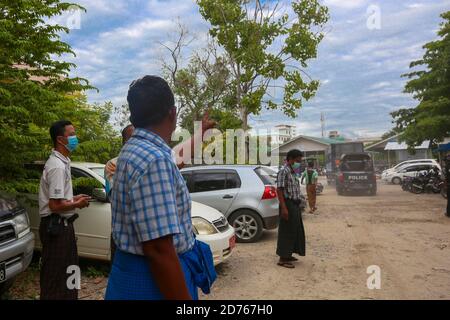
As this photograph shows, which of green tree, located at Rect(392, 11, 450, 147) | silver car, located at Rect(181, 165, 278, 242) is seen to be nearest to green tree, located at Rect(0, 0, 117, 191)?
silver car, located at Rect(181, 165, 278, 242)

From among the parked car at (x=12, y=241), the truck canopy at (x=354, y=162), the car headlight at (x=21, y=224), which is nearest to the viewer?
the parked car at (x=12, y=241)

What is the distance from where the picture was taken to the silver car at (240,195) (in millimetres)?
7941

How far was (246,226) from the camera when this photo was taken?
805 cm

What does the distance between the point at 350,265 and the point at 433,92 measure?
1433cm

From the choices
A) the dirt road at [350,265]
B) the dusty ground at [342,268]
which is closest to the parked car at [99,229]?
the dusty ground at [342,268]

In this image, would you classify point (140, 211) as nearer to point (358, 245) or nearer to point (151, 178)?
point (151, 178)

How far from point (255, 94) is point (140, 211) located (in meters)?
15.7

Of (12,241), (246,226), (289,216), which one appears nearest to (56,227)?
(12,241)

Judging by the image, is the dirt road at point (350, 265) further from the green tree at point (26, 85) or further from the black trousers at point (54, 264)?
the green tree at point (26, 85)

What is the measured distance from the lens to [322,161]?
49656 millimetres

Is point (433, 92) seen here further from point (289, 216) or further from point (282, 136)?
point (282, 136)

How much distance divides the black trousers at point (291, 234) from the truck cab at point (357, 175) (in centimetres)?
1371

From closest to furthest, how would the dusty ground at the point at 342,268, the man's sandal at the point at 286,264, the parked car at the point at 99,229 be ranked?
the dusty ground at the point at 342,268 < the parked car at the point at 99,229 < the man's sandal at the point at 286,264
